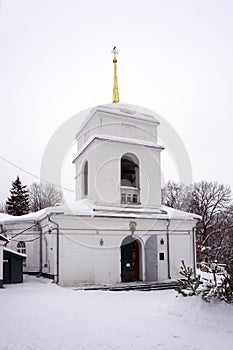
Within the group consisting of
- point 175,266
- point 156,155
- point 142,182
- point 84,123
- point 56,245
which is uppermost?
point 84,123

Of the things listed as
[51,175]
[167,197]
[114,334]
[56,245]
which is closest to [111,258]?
[56,245]

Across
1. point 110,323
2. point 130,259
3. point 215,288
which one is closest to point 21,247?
point 130,259

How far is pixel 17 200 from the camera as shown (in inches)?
1741

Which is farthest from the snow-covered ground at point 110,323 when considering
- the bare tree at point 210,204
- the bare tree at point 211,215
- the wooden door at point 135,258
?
the bare tree at point 210,204

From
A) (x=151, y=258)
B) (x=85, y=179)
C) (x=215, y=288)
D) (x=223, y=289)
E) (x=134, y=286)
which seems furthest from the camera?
(x=85, y=179)

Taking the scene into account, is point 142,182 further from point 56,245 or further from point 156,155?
point 56,245

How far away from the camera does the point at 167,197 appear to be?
45.9 metres

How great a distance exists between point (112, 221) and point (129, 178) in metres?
3.73

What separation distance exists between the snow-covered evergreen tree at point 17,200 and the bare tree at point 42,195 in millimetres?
7075

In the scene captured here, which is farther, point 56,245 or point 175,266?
point 175,266

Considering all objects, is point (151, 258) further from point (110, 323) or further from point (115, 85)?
point (115, 85)

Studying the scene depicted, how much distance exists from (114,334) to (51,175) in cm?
1351

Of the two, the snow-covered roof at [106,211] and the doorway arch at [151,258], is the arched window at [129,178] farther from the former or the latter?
the doorway arch at [151,258]

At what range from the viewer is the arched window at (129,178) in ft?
67.2
